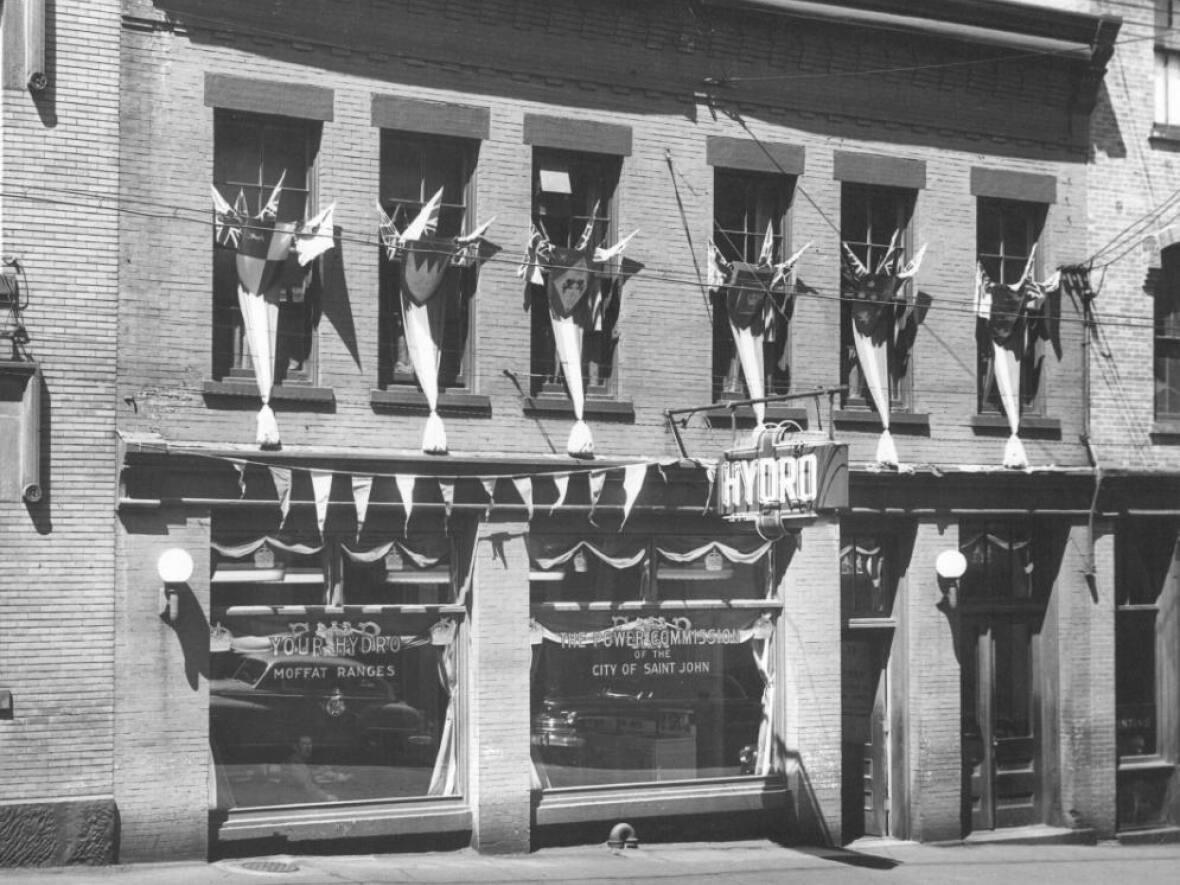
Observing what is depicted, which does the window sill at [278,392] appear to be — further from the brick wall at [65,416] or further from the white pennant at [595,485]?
the white pennant at [595,485]

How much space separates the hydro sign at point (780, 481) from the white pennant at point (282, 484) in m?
4.69

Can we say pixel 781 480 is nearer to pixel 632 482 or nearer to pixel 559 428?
pixel 632 482

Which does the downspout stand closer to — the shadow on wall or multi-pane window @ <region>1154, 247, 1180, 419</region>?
multi-pane window @ <region>1154, 247, 1180, 419</region>

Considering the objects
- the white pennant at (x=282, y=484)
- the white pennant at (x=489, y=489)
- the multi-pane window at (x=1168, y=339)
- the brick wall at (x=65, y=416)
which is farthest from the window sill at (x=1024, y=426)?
the brick wall at (x=65, y=416)

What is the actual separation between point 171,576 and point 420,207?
469 centimetres

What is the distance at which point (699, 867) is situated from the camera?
17438 millimetres

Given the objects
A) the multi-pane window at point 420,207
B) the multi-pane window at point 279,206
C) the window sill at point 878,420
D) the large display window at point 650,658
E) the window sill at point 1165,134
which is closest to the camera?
the multi-pane window at point 279,206

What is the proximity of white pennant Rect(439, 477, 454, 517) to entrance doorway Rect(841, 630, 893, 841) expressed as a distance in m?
5.71

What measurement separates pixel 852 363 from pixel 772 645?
138 inches

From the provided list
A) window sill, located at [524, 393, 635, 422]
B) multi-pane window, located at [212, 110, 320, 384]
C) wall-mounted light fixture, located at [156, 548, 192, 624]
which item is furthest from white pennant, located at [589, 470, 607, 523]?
wall-mounted light fixture, located at [156, 548, 192, 624]

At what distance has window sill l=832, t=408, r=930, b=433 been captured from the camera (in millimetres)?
19734

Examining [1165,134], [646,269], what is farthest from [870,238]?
[1165,134]

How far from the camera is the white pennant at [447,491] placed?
17094 mm

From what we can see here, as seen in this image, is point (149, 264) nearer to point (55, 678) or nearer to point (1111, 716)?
point (55, 678)
